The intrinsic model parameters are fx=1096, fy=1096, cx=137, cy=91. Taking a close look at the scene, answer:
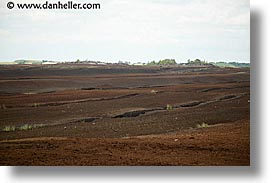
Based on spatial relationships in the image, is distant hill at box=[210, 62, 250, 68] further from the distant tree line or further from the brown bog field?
the distant tree line

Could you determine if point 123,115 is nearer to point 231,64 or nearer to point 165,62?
point 165,62

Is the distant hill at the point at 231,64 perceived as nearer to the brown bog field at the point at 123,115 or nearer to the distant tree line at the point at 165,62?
the brown bog field at the point at 123,115

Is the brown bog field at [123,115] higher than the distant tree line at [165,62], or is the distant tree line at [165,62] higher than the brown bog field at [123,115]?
the distant tree line at [165,62]

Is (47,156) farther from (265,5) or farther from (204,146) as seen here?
(265,5)

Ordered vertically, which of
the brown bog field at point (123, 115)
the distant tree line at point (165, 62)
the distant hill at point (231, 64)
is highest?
the distant tree line at point (165, 62)

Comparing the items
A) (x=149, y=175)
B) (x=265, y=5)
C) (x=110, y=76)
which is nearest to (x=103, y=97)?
(x=110, y=76)

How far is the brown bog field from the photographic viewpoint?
887 cm

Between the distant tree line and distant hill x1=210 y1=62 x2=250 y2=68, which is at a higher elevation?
the distant tree line

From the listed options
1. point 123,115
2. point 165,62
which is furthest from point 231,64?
point 123,115

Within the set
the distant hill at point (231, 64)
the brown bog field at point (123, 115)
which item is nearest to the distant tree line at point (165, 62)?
the brown bog field at point (123, 115)

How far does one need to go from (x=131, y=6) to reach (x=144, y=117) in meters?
0.91

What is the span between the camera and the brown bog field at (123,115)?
8867 millimetres

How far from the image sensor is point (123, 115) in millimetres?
8938

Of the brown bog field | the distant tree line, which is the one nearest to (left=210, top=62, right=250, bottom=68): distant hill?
the brown bog field
